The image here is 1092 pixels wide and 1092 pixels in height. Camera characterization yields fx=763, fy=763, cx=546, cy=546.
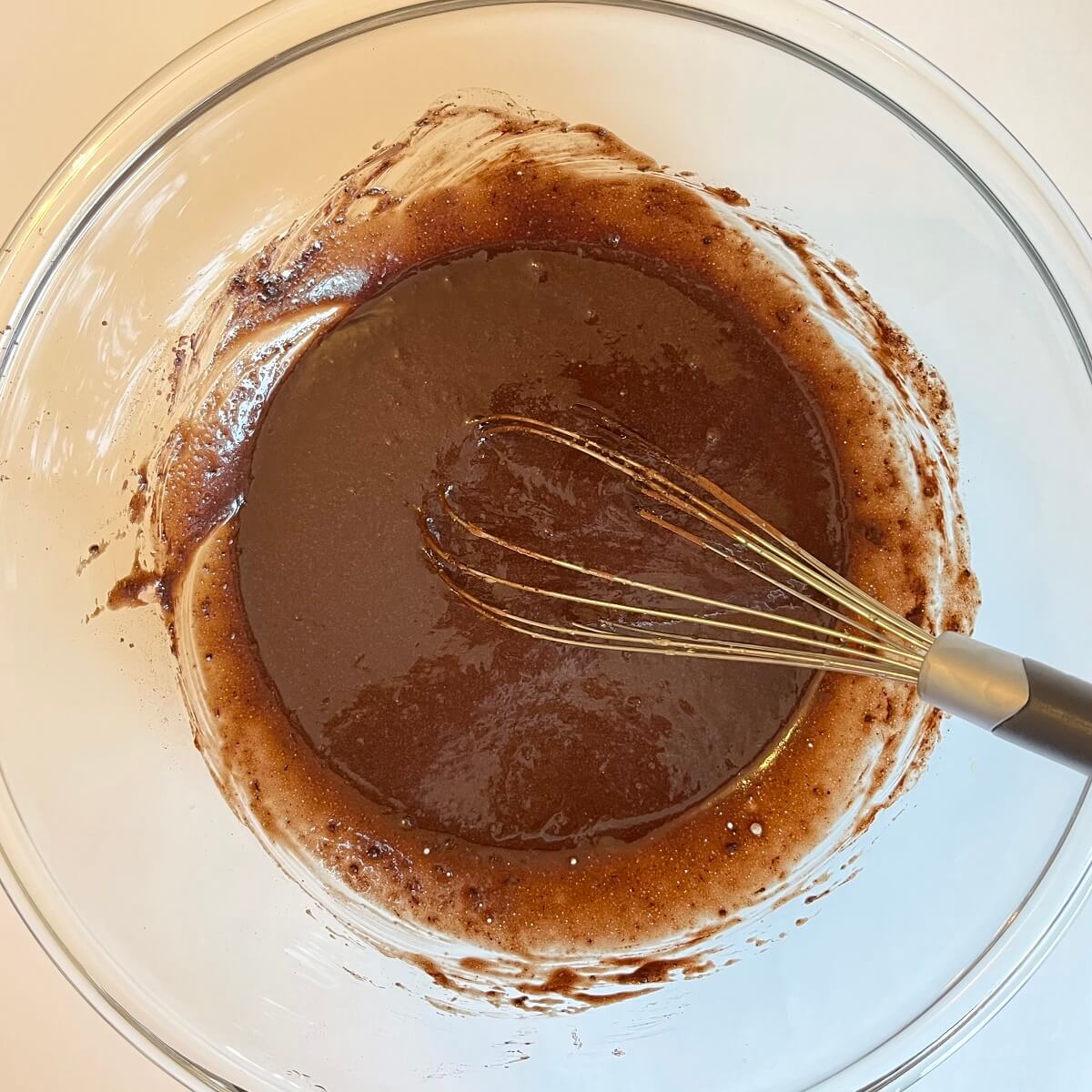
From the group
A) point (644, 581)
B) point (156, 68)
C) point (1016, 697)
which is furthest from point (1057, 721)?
point (156, 68)

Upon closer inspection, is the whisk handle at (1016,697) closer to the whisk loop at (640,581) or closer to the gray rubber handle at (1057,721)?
the gray rubber handle at (1057,721)

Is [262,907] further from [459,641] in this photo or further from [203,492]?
[203,492]

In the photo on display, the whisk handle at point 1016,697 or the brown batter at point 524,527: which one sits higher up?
the brown batter at point 524,527

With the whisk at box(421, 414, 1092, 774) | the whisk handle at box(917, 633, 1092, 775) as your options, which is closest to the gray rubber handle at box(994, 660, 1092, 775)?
the whisk handle at box(917, 633, 1092, 775)

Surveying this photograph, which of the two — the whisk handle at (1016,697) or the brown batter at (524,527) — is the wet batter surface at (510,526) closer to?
the brown batter at (524,527)

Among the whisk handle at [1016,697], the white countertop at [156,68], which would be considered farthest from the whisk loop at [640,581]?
the white countertop at [156,68]

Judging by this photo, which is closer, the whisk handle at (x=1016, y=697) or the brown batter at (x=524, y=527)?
the whisk handle at (x=1016, y=697)
